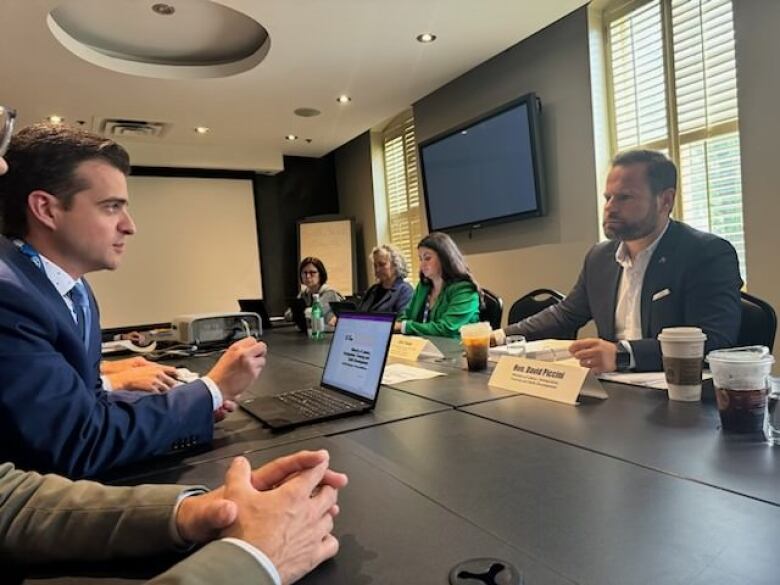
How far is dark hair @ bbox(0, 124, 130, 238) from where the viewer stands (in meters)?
1.06

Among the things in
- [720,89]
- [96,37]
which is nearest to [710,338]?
[720,89]

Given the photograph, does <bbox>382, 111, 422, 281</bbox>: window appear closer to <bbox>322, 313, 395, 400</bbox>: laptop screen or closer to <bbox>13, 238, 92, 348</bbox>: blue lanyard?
<bbox>322, 313, 395, 400</bbox>: laptop screen

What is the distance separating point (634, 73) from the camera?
10.2 feet

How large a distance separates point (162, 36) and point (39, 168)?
9.46 feet

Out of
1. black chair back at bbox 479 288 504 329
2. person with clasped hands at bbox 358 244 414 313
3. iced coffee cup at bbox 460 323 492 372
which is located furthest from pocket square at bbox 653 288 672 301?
person with clasped hands at bbox 358 244 414 313

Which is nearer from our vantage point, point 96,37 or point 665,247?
point 665,247

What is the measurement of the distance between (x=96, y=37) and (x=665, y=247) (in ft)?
11.5

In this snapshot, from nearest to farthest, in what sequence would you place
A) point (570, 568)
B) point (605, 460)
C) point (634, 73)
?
point (570, 568) < point (605, 460) < point (634, 73)

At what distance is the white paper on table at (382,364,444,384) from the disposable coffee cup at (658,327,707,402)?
0.64 meters

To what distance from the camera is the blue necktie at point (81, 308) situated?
118 centimetres

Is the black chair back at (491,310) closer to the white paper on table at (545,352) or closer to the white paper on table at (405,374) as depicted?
the white paper on table at (545,352)

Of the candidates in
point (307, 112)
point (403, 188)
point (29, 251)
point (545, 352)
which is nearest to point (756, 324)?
point (545, 352)

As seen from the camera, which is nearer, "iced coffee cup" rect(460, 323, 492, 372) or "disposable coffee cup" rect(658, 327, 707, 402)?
"disposable coffee cup" rect(658, 327, 707, 402)

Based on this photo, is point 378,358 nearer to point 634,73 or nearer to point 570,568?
point 570,568
